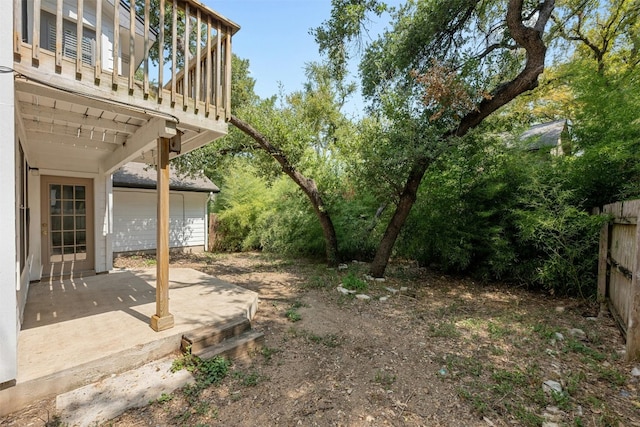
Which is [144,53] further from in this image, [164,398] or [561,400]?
[561,400]

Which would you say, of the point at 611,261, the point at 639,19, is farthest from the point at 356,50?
the point at 639,19

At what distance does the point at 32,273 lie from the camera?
5031 mm

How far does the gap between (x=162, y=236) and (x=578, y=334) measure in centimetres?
511

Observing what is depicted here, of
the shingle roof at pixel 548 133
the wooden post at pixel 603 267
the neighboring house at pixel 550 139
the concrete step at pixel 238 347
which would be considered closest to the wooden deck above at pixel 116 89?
the concrete step at pixel 238 347

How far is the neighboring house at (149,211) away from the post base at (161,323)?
20.6 feet

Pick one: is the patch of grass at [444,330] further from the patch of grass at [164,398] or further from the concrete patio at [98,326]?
the patch of grass at [164,398]

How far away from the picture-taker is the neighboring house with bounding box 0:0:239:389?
212cm

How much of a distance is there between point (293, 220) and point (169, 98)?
672 centimetres

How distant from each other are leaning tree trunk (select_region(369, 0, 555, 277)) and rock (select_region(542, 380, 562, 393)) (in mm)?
3642

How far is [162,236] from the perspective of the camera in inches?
120

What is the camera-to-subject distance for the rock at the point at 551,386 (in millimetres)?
2530

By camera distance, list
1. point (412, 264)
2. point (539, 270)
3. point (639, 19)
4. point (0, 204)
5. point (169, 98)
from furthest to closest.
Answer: point (639, 19), point (412, 264), point (539, 270), point (169, 98), point (0, 204)

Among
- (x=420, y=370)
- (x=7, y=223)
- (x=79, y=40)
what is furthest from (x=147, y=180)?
(x=420, y=370)

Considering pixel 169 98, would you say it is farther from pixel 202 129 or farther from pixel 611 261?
pixel 611 261
